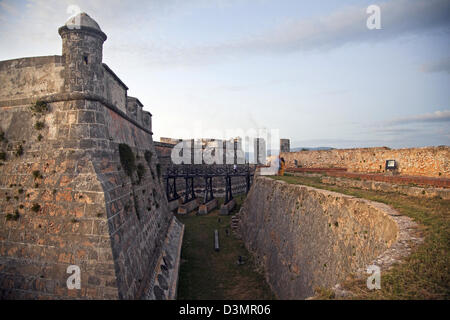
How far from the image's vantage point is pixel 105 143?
22.0 ft

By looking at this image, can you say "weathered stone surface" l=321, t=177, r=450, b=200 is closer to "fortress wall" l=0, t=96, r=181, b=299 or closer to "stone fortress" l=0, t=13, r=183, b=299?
"stone fortress" l=0, t=13, r=183, b=299

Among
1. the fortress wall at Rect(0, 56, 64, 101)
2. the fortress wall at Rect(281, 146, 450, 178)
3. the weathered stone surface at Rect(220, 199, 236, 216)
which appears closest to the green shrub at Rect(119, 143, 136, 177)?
the fortress wall at Rect(0, 56, 64, 101)

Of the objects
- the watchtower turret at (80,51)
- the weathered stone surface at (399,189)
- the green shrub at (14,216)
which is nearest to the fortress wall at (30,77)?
the watchtower turret at (80,51)

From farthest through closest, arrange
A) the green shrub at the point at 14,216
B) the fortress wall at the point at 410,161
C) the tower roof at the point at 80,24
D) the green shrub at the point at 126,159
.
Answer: the fortress wall at the point at 410,161, the green shrub at the point at 126,159, the tower roof at the point at 80,24, the green shrub at the point at 14,216

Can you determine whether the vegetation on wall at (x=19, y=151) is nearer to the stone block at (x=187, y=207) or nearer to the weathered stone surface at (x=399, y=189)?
A: the weathered stone surface at (x=399, y=189)

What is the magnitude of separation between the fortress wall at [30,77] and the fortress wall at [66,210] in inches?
16.5

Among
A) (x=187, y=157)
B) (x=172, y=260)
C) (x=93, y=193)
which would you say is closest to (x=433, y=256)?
(x=93, y=193)

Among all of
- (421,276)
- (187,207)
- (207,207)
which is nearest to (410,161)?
(421,276)

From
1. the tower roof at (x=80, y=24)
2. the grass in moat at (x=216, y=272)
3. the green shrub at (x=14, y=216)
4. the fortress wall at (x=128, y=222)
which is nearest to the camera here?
the fortress wall at (x=128, y=222)

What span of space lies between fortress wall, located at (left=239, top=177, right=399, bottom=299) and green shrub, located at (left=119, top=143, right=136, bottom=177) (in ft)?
20.7

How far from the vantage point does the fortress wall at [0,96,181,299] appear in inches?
214

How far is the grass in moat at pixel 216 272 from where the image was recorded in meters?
9.52

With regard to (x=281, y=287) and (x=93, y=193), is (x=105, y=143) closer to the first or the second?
(x=93, y=193)
